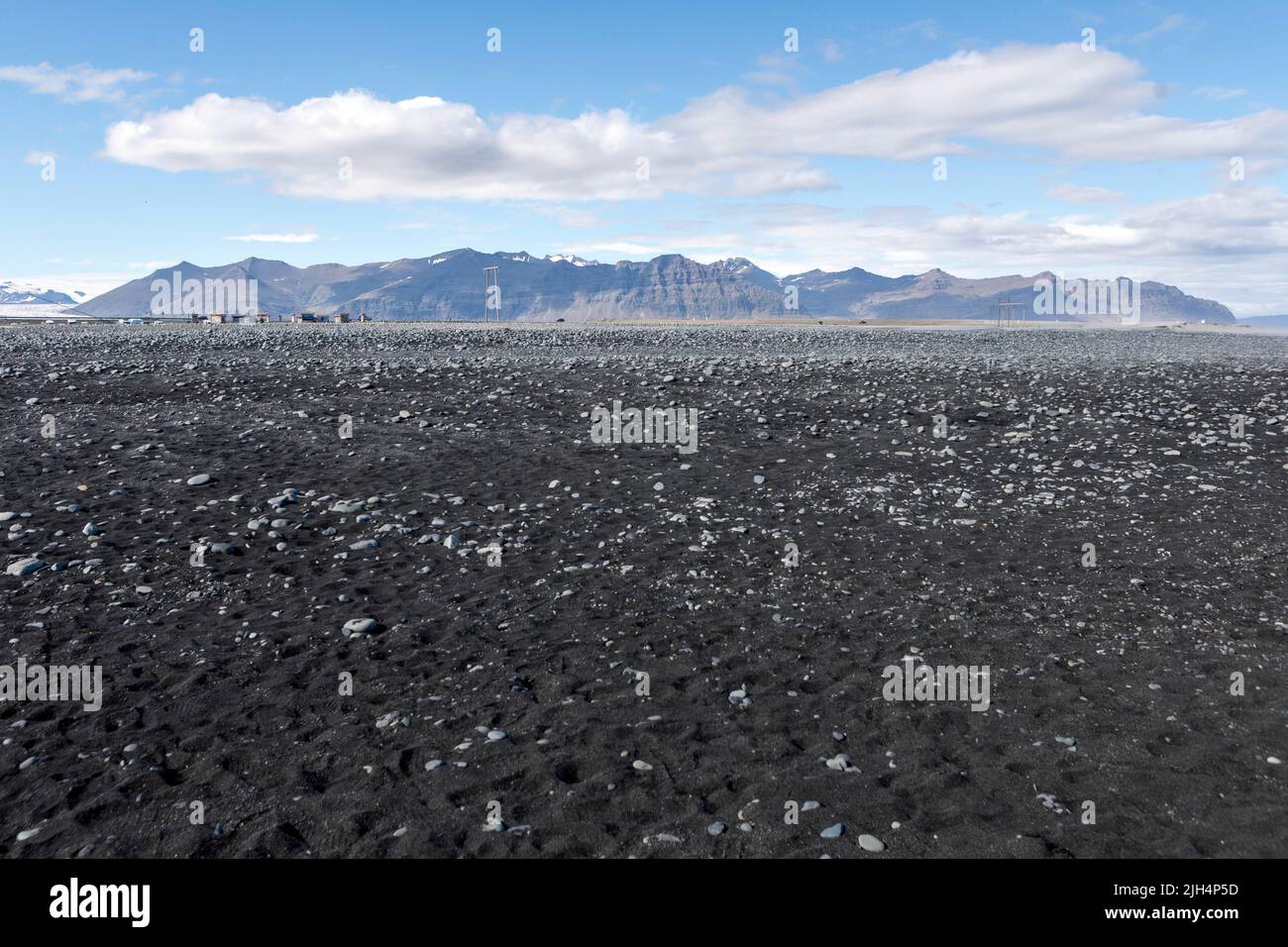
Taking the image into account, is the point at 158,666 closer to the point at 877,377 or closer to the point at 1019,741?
the point at 1019,741

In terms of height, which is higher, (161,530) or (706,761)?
(161,530)

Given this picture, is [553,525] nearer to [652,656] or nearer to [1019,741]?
[652,656]

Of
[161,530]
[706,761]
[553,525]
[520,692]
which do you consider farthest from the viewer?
[553,525]

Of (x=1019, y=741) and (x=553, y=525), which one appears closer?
(x=1019, y=741)
